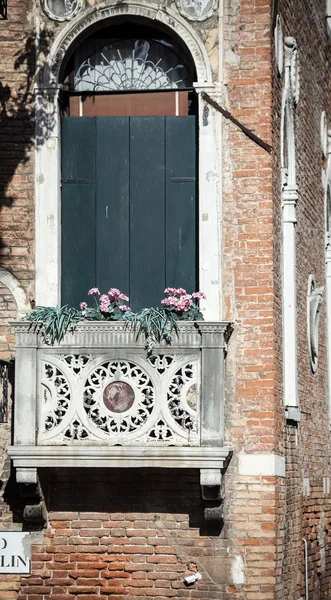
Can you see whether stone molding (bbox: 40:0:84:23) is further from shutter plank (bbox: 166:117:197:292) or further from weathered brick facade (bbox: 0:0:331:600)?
shutter plank (bbox: 166:117:197:292)

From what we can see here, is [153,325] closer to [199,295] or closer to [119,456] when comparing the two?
[199,295]

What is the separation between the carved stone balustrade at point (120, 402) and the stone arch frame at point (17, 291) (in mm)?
749

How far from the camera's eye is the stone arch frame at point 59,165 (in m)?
13.2

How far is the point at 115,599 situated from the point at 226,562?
3.62ft

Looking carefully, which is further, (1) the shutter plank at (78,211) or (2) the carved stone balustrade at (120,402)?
(1) the shutter plank at (78,211)

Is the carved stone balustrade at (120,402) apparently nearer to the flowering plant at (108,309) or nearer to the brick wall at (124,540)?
the flowering plant at (108,309)

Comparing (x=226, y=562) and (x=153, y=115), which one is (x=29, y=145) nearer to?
(x=153, y=115)

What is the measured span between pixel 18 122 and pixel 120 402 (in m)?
3.05

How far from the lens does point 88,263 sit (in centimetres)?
1352

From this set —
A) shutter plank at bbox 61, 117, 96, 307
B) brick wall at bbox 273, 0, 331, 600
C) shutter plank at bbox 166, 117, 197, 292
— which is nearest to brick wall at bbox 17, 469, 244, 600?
brick wall at bbox 273, 0, 331, 600

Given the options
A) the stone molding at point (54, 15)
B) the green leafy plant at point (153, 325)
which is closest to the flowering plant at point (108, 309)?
the green leafy plant at point (153, 325)

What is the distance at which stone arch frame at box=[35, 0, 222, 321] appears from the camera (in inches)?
521

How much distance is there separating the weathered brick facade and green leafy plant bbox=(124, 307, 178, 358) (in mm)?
795

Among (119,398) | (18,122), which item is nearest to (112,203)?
(18,122)
